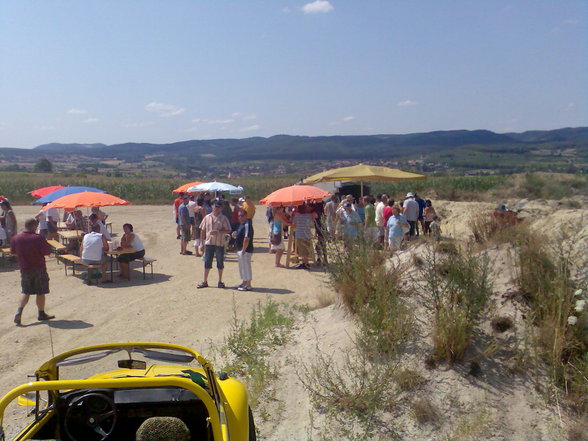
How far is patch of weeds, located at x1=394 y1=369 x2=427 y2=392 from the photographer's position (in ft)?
17.0

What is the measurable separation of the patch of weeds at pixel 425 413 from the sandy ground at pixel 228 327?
2.6 inches

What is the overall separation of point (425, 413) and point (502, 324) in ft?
5.02

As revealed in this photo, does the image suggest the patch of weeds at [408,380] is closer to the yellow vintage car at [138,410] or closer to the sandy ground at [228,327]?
the sandy ground at [228,327]

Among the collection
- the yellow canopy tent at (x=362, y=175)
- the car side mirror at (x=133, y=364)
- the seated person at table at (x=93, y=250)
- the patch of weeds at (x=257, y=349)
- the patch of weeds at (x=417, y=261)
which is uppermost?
the yellow canopy tent at (x=362, y=175)

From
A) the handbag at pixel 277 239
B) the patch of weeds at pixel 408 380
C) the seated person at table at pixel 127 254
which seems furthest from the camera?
the handbag at pixel 277 239

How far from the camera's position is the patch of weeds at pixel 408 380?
5180mm

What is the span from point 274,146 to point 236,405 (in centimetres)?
18729

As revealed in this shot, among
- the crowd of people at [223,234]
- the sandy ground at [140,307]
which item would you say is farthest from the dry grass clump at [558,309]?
the sandy ground at [140,307]

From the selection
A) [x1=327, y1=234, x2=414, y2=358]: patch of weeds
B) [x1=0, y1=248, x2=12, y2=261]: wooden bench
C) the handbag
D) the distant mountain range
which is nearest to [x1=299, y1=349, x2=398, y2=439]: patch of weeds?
[x1=327, y1=234, x2=414, y2=358]: patch of weeds

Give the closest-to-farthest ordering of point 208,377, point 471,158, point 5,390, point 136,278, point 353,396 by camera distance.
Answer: point 208,377 → point 353,396 → point 5,390 → point 136,278 → point 471,158

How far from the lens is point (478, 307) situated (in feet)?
18.7

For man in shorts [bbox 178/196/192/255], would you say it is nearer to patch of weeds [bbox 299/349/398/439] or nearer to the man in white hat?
the man in white hat

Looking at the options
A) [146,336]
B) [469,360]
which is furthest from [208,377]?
[146,336]

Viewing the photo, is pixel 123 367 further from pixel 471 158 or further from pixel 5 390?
pixel 471 158
